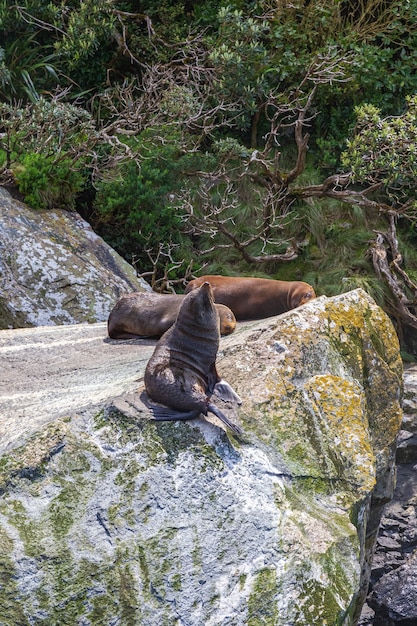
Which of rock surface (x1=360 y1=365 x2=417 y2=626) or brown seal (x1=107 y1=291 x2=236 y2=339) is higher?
brown seal (x1=107 y1=291 x2=236 y2=339)

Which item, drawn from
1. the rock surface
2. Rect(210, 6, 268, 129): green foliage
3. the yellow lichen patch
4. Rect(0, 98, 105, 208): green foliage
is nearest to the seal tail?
the yellow lichen patch

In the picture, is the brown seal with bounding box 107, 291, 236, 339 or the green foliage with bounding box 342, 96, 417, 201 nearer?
the brown seal with bounding box 107, 291, 236, 339

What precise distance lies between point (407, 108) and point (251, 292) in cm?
581

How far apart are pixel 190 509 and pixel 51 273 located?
19.7 feet

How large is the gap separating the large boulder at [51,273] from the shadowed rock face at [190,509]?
4816mm

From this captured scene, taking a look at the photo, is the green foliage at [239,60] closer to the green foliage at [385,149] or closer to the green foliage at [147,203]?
the green foliage at [147,203]

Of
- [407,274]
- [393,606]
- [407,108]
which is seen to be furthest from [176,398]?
[407,108]

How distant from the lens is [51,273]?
9.47m

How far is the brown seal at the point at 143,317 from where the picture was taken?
644 centimetres

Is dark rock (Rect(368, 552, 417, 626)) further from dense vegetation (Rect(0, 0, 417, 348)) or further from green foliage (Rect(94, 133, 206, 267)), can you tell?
green foliage (Rect(94, 133, 206, 267))

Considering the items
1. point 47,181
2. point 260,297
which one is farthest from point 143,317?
point 47,181

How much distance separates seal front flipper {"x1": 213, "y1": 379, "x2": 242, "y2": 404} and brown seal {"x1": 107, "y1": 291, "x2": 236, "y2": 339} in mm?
2098

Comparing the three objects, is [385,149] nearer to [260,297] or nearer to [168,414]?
[260,297]

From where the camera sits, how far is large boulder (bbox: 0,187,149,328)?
363 inches
